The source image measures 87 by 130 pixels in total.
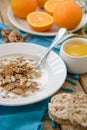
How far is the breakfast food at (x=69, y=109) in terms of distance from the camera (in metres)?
0.75

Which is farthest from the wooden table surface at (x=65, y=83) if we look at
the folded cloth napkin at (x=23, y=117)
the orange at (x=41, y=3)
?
the orange at (x=41, y=3)

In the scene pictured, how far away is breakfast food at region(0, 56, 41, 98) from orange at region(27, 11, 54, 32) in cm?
18

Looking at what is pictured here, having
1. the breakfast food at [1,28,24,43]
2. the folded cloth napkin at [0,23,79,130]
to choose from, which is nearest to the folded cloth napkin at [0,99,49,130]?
the folded cloth napkin at [0,23,79,130]

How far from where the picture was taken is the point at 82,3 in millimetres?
1446

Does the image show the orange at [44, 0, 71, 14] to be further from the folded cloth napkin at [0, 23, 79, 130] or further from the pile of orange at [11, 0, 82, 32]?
the folded cloth napkin at [0, 23, 79, 130]

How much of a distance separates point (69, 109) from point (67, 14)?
48cm

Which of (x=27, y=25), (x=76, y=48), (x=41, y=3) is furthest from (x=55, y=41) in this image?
(x=41, y=3)

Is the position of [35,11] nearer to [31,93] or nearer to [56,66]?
[56,66]

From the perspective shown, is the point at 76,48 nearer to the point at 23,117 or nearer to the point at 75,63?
the point at 75,63

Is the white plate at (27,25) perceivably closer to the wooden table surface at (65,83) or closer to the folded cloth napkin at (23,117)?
the wooden table surface at (65,83)

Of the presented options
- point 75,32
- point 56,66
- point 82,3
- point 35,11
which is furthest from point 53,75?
point 82,3

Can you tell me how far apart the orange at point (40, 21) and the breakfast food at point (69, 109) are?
16.6 inches

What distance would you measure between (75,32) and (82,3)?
0.84ft

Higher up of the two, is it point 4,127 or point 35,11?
point 35,11
